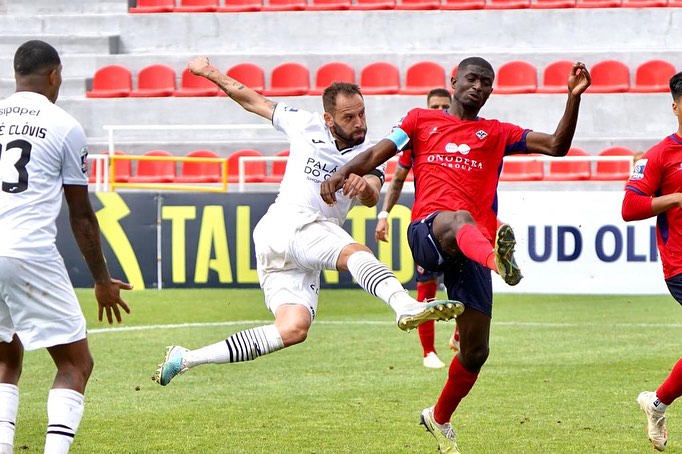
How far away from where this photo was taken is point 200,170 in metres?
22.7

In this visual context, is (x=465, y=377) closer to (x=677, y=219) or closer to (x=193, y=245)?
(x=677, y=219)

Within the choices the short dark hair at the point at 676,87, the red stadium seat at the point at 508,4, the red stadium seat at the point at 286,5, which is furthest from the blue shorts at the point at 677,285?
the red stadium seat at the point at 286,5

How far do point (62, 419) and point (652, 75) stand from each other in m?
19.8

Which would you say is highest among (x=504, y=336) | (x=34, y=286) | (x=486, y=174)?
(x=486, y=174)

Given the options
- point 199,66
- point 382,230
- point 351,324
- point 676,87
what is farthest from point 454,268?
point 351,324

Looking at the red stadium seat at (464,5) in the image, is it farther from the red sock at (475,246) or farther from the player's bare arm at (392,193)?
the red sock at (475,246)

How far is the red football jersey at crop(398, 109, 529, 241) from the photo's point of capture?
7234mm

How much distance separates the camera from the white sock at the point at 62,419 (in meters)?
5.95

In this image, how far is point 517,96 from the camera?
23188mm

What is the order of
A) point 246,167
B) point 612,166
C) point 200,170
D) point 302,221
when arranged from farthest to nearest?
point 200,170, point 246,167, point 612,166, point 302,221

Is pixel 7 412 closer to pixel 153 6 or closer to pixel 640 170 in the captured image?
pixel 640 170

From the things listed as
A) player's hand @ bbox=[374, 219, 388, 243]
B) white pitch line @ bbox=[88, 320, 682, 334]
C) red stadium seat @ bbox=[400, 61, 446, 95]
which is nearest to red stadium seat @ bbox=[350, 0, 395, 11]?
red stadium seat @ bbox=[400, 61, 446, 95]

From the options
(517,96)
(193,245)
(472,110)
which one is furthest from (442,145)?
(517,96)

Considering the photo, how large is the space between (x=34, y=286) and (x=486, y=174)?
285cm
